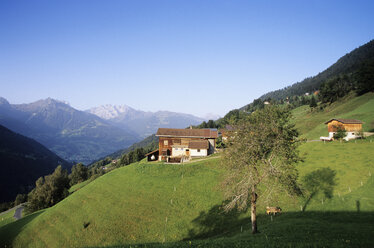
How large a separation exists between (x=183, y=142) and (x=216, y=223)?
3459cm

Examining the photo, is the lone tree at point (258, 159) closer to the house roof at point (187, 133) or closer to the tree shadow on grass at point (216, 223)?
the tree shadow on grass at point (216, 223)

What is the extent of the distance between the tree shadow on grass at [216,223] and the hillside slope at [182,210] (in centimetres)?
15

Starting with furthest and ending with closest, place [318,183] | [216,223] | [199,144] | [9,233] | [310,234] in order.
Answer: [199,144]
[9,233]
[318,183]
[216,223]
[310,234]

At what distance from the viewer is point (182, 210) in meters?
35.1

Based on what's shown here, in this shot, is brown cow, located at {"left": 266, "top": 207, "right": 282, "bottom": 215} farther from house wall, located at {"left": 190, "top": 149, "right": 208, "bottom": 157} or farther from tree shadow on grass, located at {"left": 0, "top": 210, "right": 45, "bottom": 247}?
tree shadow on grass, located at {"left": 0, "top": 210, "right": 45, "bottom": 247}

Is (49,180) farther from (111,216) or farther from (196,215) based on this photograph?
(196,215)

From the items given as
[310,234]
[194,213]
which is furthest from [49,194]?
[310,234]

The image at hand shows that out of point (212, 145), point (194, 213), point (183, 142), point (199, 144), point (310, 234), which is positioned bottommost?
point (194, 213)

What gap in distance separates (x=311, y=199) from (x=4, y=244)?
192 feet

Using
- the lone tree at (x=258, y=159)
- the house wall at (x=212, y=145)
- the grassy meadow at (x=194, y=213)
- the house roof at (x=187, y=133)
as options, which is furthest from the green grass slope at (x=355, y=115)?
the lone tree at (x=258, y=159)

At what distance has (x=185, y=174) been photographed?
46406 millimetres

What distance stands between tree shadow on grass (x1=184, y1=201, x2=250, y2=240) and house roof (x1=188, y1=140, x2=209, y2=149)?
1069 inches

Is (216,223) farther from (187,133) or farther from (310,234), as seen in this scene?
(187,133)

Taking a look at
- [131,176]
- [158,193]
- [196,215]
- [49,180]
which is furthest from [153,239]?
[49,180]
